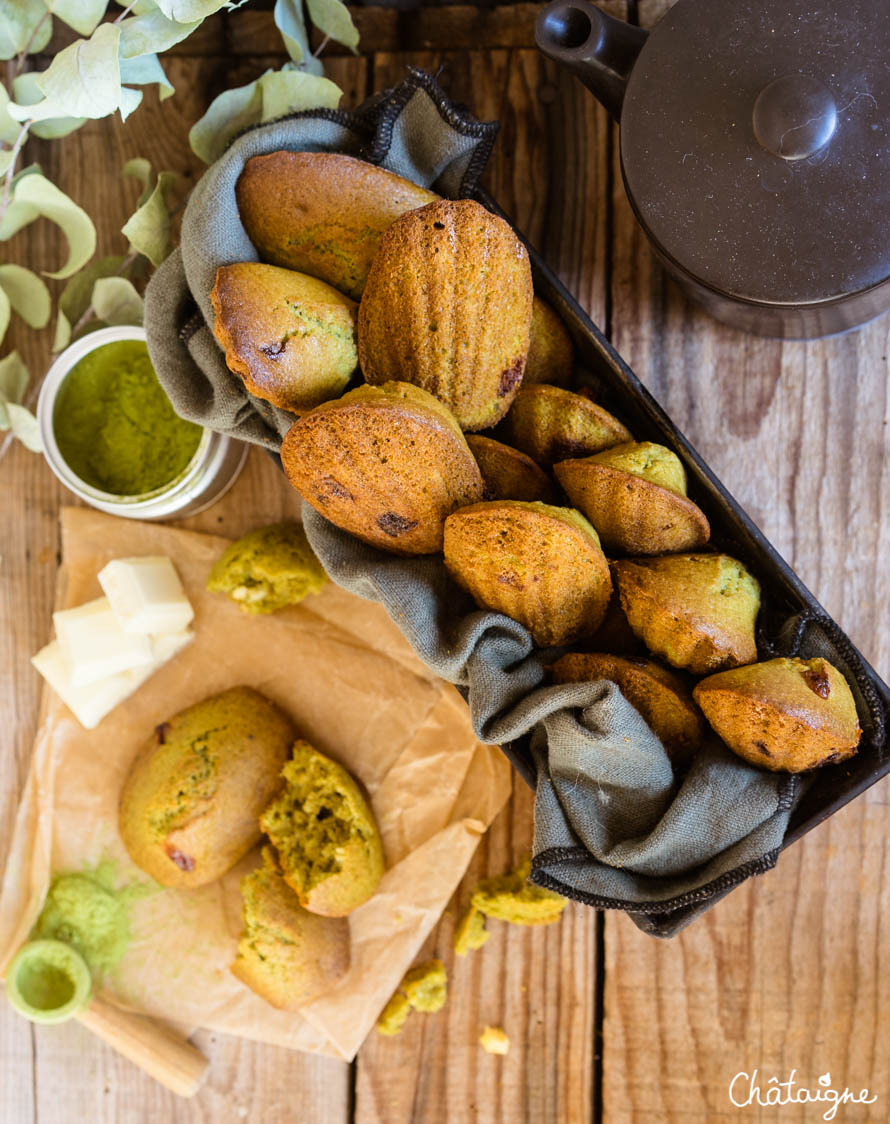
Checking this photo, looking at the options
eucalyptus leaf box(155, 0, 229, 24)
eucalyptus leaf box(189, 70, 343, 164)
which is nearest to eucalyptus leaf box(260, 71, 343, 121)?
eucalyptus leaf box(189, 70, 343, 164)

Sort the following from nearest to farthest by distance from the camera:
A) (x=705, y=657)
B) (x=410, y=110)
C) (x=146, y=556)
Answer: (x=705, y=657) < (x=410, y=110) < (x=146, y=556)

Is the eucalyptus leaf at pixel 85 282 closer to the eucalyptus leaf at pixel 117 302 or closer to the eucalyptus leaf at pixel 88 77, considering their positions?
the eucalyptus leaf at pixel 117 302

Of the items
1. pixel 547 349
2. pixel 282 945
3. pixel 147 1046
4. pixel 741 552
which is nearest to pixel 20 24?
pixel 547 349

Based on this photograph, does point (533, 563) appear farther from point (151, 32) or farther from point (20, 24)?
point (20, 24)

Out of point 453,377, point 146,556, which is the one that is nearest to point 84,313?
point 146,556

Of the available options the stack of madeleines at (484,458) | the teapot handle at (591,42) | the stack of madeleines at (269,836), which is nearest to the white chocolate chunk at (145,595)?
the stack of madeleines at (269,836)

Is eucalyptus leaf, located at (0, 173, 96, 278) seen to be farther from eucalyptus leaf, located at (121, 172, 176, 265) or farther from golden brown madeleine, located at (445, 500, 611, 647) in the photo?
golden brown madeleine, located at (445, 500, 611, 647)

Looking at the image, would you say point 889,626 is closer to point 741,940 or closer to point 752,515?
point 752,515
